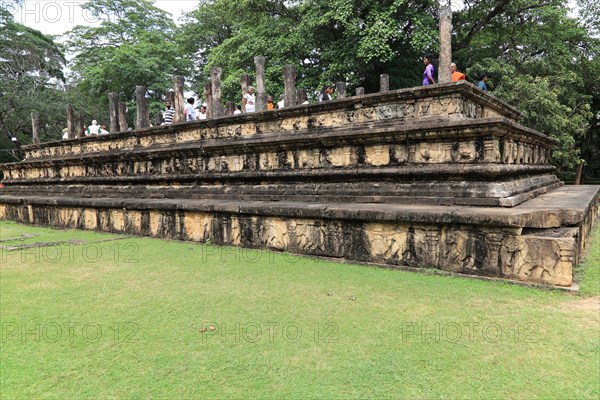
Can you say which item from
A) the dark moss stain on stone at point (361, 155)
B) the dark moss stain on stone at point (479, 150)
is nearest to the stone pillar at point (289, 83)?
the dark moss stain on stone at point (361, 155)

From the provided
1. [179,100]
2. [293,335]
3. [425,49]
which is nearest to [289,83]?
[179,100]

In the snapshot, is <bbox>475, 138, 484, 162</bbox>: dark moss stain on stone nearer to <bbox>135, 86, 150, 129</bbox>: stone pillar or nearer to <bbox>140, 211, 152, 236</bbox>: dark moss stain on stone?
<bbox>140, 211, 152, 236</bbox>: dark moss stain on stone

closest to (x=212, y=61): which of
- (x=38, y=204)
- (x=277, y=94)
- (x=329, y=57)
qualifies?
(x=277, y=94)

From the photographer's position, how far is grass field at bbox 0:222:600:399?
2.13 m

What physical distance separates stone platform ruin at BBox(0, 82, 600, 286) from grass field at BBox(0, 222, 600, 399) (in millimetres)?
449

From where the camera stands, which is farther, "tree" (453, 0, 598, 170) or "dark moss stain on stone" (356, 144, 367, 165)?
"tree" (453, 0, 598, 170)

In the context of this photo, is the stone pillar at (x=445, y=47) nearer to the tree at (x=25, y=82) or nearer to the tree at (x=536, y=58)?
the tree at (x=536, y=58)

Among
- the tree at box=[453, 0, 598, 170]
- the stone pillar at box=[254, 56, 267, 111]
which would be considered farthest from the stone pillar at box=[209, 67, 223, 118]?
the tree at box=[453, 0, 598, 170]

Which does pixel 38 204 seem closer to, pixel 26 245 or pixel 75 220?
pixel 75 220

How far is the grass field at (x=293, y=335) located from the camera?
7.00 feet

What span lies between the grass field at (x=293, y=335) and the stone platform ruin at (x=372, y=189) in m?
0.45

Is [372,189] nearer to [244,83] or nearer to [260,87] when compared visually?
[260,87]

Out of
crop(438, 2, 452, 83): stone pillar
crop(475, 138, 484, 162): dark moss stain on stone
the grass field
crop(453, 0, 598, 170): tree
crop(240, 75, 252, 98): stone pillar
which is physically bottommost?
the grass field

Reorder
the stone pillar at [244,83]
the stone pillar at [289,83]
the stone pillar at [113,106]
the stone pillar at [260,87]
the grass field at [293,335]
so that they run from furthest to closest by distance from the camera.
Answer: the stone pillar at [113,106], the stone pillar at [244,83], the stone pillar at [260,87], the stone pillar at [289,83], the grass field at [293,335]
